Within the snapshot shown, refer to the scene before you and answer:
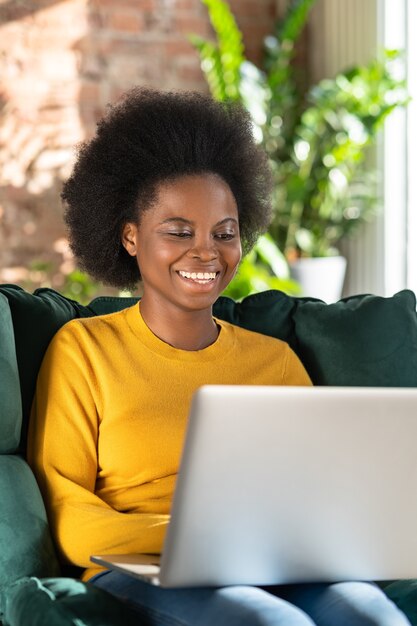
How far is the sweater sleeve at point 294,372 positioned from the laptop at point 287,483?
637 mm

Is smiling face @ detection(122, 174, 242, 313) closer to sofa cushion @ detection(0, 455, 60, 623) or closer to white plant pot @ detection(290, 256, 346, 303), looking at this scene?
sofa cushion @ detection(0, 455, 60, 623)

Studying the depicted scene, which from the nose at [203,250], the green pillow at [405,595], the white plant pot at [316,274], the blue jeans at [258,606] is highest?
the nose at [203,250]

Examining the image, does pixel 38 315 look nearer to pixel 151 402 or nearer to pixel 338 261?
pixel 151 402

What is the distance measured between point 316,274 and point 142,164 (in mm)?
2970

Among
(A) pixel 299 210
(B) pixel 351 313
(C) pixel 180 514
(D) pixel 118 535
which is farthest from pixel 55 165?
(C) pixel 180 514

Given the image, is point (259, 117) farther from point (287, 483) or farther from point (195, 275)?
point (287, 483)

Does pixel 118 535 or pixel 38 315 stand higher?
pixel 38 315

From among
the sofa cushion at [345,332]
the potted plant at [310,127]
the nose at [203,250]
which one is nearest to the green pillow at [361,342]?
the sofa cushion at [345,332]

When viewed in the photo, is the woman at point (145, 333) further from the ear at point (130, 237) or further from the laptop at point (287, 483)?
the laptop at point (287, 483)

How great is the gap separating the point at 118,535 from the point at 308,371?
26.6 inches

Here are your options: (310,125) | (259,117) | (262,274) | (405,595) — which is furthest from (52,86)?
(405,595)

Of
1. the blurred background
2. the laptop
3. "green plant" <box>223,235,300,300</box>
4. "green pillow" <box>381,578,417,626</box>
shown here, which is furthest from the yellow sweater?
the blurred background

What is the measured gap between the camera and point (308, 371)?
222 cm

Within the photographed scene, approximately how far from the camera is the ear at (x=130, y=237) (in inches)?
81.8
